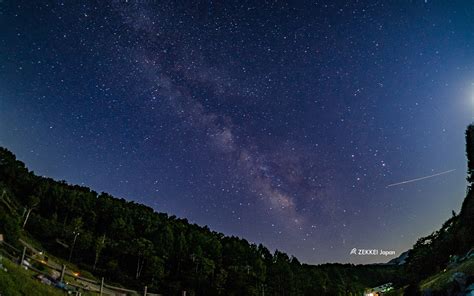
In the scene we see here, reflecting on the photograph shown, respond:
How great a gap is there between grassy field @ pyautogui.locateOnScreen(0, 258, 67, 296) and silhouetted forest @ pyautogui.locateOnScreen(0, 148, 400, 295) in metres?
50.7

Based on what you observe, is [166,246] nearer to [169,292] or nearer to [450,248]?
[169,292]

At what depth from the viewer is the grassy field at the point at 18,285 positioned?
15.6 metres

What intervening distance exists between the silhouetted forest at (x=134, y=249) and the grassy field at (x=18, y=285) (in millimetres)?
50669

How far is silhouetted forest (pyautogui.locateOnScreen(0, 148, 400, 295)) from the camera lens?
77.4 meters

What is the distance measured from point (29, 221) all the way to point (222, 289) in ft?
147

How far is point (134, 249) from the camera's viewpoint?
82438 millimetres

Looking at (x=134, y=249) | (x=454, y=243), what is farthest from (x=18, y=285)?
(x=134, y=249)

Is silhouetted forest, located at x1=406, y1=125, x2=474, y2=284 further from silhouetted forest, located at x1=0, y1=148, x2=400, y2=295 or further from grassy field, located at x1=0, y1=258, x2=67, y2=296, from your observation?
grassy field, located at x1=0, y1=258, x2=67, y2=296

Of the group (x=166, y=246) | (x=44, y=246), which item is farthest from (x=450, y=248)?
(x=44, y=246)

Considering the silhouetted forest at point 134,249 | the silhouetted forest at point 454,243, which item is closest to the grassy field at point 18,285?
the silhouetted forest at point 134,249

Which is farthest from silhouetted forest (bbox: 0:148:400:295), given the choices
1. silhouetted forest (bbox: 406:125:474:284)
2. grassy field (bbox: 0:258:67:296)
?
grassy field (bbox: 0:258:67:296)

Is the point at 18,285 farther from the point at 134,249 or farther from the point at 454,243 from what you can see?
the point at 134,249

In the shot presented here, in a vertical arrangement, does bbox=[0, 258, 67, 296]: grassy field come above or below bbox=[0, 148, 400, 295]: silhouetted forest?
below

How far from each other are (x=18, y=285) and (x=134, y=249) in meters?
68.9
